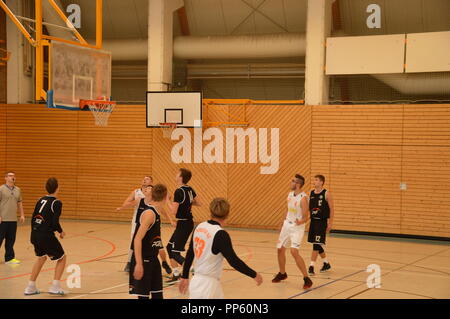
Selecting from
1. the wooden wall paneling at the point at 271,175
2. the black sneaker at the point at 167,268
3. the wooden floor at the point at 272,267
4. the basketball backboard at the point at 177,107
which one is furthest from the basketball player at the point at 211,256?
the wooden wall paneling at the point at 271,175

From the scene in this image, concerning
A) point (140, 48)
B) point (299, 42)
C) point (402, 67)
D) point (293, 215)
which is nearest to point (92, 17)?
point (140, 48)

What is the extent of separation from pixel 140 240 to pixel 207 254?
122 centimetres

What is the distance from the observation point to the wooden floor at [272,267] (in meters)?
10.0

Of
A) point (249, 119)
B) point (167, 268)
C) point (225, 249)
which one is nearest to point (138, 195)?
point (167, 268)

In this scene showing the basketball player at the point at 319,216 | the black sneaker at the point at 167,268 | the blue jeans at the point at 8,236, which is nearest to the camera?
the black sneaker at the point at 167,268

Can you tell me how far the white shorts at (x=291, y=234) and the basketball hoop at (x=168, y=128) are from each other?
27.2 ft

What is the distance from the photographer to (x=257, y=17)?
20.6 m

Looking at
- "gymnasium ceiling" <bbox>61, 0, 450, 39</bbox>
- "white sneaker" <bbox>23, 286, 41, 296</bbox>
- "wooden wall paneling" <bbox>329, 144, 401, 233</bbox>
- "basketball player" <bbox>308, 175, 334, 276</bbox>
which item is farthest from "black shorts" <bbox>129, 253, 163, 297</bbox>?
"gymnasium ceiling" <bbox>61, 0, 450, 39</bbox>

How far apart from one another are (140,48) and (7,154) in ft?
20.0

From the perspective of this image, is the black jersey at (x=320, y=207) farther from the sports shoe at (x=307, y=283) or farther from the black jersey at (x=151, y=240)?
the black jersey at (x=151, y=240)

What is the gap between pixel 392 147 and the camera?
1741 cm

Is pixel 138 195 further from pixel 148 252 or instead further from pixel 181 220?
pixel 148 252
